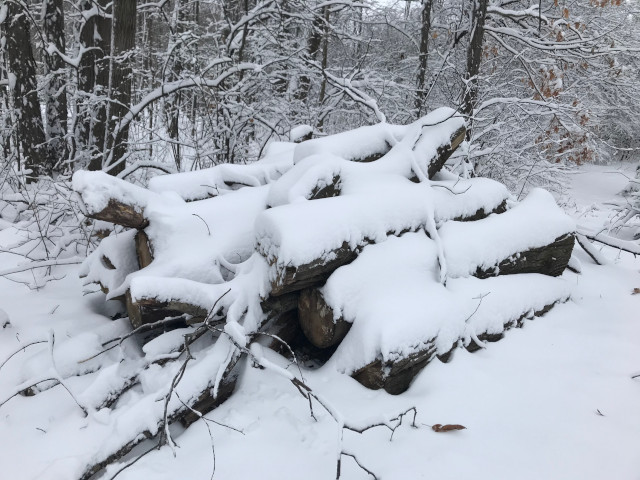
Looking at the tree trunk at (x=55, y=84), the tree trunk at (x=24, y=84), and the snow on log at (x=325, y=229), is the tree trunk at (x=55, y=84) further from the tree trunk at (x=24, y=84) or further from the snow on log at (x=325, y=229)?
the snow on log at (x=325, y=229)

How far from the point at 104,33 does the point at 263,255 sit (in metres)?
4.88

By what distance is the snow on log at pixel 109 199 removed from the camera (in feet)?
8.61

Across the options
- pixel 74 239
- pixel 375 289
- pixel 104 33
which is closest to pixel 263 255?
pixel 375 289

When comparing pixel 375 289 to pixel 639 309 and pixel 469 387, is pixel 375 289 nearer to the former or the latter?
pixel 469 387

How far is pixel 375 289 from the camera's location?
2.74m

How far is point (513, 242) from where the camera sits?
3.54 m

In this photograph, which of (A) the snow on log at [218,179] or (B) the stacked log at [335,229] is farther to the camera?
(A) the snow on log at [218,179]

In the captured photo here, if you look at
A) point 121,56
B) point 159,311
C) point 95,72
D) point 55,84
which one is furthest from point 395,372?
point 55,84

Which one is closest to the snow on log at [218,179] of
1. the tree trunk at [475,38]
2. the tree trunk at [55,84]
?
the tree trunk at [55,84]

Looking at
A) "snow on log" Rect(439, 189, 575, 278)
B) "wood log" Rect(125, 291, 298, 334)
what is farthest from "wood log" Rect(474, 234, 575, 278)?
"wood log" Rect(125, 291, 298, 334)

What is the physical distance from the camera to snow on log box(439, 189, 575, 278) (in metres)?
3.30

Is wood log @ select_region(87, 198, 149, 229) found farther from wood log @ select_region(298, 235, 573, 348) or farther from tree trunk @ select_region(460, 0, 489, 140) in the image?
tree trunk @ select_region(460, 0, 489, 140)

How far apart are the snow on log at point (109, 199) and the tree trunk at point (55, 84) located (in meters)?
3.74

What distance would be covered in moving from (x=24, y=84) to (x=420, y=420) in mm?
7030
